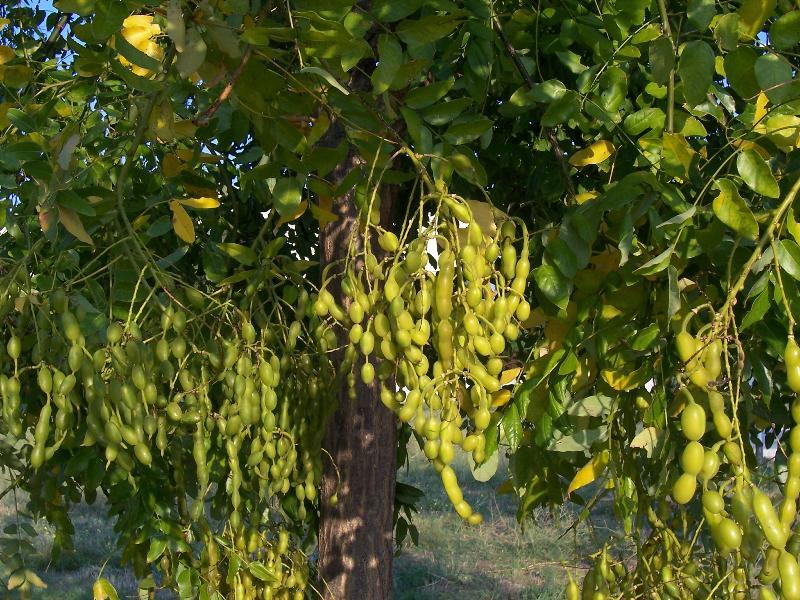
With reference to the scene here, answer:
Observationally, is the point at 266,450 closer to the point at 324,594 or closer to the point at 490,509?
the point at 324,594

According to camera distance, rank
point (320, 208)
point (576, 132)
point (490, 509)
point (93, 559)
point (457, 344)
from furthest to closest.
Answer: point (490, 509)
point (93, 559)
point (576, 132)
point (320, 208)
point (457, 344)

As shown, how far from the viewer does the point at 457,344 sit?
3.19 feet

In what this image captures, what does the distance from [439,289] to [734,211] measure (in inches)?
11.8

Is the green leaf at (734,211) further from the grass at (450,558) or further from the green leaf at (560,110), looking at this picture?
the grass at (450,558)

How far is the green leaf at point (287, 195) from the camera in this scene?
3.78 feet

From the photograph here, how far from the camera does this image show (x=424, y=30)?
1.06m

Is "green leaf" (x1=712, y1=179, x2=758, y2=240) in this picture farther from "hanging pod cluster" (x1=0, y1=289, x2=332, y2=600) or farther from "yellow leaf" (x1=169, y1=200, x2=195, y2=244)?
"yellow leaf" (x1=169, y1=200, x2=195, y2=244)

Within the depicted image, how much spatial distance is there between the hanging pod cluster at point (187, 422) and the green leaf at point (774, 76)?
688 millimetres

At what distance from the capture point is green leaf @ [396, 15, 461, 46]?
1.06 meters

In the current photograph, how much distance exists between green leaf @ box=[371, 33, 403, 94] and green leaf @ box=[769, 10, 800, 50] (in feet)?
1.30

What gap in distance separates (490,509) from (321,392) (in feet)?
13.9

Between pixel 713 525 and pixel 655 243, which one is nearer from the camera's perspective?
pixel 713 525

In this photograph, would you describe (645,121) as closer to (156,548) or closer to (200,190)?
(200,190)

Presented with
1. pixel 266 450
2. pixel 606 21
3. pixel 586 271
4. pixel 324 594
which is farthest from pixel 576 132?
pixel 324 594
